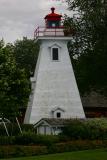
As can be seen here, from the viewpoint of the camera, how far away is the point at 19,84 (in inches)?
2288

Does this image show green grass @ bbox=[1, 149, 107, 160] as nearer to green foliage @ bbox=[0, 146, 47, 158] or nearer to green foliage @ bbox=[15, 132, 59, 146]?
green foliage @ bbox=[0, 146, 47, 158]

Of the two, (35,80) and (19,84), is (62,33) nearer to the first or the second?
(35,80)

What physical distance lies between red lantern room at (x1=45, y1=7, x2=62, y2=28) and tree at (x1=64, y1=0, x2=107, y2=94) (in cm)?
161

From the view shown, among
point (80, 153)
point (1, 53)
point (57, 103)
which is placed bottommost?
point (80, 153)

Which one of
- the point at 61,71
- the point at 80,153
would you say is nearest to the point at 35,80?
the point at 61,71

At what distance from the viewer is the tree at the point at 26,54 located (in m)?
97.9

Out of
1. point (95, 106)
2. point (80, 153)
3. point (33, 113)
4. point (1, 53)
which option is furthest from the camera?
point (95, 106)

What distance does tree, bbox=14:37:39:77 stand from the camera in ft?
321

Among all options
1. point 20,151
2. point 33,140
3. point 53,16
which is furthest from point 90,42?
point 20,151

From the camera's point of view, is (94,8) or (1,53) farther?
(94,8)

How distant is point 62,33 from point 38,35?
9.27ft

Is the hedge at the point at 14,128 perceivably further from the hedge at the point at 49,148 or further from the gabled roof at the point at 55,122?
the hedge at the point at 49,148

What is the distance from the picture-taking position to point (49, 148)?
5006 centimetres

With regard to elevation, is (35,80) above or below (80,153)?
above
